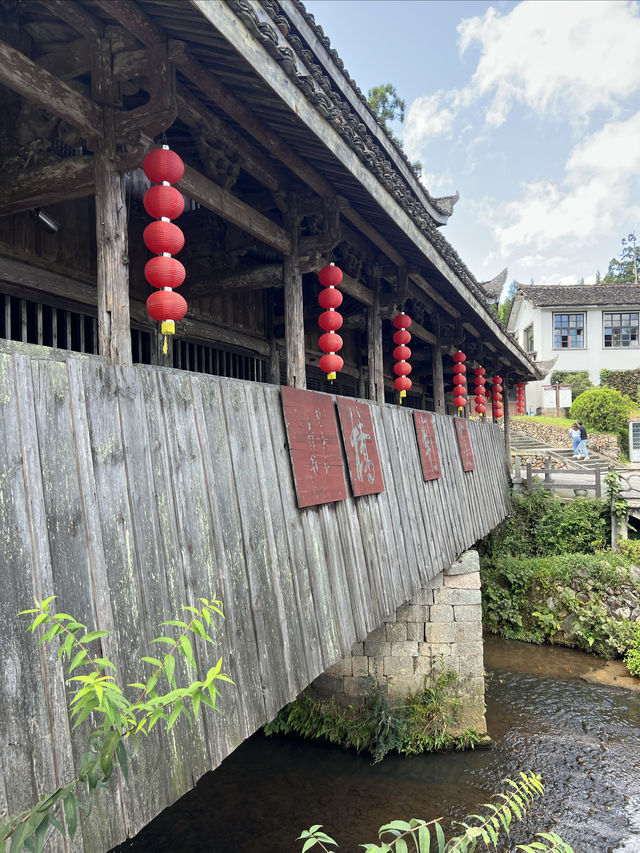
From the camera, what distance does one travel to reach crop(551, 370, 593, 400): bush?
1120 inches

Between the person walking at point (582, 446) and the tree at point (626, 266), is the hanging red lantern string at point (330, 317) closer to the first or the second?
the person walking at point (582, 446)

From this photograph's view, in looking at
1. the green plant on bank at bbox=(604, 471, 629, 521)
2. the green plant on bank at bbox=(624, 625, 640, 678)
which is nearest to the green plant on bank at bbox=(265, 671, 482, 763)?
the green plant on bank at bbox=(624, 625, 640, 678)

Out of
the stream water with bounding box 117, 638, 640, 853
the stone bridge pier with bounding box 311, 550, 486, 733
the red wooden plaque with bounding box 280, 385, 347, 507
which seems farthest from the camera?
the stone bridge pier with bounding box 311, 550, 486, 733

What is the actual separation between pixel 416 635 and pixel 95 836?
6021mm

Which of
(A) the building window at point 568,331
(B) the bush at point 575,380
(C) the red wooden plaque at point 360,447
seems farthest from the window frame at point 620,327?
(C) the red wooden plaque at point 360,447

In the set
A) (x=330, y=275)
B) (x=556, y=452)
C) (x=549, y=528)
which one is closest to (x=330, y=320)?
(x=330, y=275)

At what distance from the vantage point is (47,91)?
2.49m

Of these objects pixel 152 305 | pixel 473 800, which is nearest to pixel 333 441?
pixel 152 305

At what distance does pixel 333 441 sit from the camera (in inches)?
168

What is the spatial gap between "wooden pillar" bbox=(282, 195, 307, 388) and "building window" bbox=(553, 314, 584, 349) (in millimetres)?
28018

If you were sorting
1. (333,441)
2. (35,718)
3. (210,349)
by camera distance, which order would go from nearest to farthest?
(35,718) → (333,441) → (210,349)

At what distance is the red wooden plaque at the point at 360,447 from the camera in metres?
4.49

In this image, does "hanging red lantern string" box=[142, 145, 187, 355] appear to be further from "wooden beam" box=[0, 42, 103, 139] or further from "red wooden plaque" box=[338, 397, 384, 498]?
"red wooden plaque" box=[338, 397, 384, 498]

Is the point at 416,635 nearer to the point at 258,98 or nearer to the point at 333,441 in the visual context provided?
the point at 333,441
